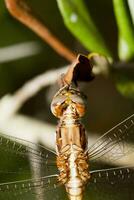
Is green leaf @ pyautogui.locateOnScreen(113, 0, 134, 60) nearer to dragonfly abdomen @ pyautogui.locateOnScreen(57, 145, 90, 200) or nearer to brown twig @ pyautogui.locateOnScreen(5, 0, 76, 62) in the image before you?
brown twig @ pyautogui.locateOnScreen(5, 0, 76, 62)

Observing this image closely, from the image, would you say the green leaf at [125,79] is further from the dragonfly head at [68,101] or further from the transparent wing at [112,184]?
the transparent wing at [112,184]

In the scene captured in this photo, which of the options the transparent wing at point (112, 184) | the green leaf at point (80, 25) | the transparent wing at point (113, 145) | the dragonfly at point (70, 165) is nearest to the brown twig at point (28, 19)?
the green leaf at point (80, 25)

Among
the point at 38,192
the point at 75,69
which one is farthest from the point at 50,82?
the point at 75,69

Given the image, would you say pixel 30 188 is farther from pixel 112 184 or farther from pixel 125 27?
pixel 125 27

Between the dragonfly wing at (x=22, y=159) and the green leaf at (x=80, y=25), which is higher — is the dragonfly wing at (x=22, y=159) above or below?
below

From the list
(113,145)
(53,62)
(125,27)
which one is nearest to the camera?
(125,27)

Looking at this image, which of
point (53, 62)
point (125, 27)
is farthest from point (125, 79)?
point (53, 62)

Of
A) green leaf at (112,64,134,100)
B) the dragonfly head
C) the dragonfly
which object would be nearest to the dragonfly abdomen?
the dragonfly
